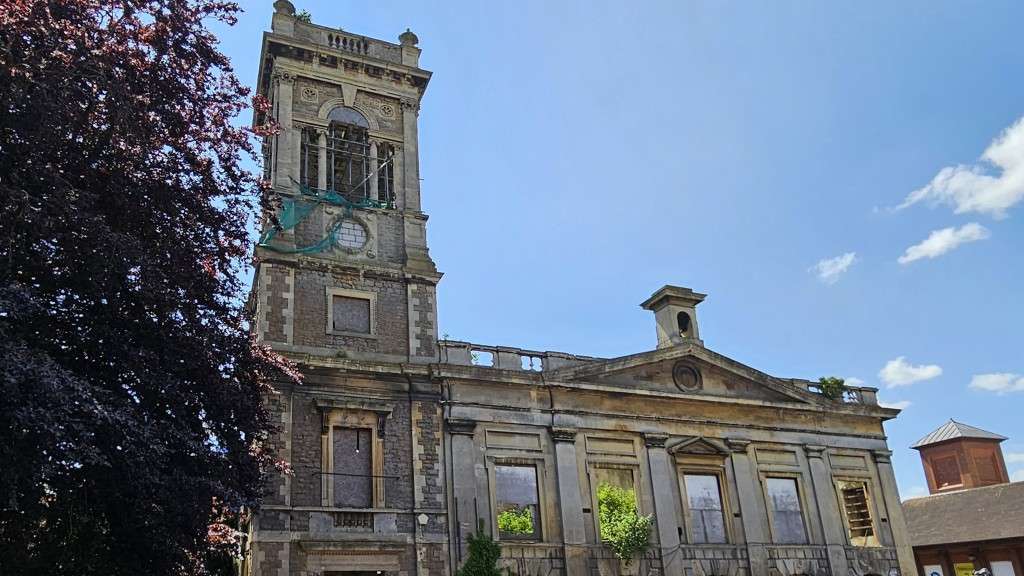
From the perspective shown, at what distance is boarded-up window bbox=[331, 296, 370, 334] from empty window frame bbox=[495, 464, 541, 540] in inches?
201

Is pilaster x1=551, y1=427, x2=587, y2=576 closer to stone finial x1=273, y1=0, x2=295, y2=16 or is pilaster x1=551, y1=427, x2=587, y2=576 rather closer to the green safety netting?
the green safety netting

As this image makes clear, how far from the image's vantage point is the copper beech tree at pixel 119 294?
40.4ft

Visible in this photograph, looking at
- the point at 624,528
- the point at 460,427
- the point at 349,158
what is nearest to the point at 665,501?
the point at 624,528

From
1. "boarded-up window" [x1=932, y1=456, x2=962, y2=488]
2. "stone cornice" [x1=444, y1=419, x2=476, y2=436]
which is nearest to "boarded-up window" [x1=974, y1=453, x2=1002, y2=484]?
"boarded-up window" [x1=932, y1=456, x2=962, y2=488]

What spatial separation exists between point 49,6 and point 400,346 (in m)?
12.0

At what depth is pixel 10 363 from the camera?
11.1m

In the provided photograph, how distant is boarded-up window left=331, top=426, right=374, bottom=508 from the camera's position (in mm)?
20500

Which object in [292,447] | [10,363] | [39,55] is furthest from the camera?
[292,447]

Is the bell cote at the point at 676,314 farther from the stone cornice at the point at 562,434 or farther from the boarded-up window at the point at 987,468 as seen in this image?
the boarded-up window at the point at 987,468

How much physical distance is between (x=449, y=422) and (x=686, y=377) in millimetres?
7975

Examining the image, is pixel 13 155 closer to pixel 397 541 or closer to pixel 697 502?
pixel 397 541

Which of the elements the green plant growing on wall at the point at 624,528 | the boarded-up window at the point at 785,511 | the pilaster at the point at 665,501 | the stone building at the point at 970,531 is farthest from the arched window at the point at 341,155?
the stone building at the point at 970,531

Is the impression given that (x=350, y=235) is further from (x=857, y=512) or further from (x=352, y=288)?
(x=857, y=512)

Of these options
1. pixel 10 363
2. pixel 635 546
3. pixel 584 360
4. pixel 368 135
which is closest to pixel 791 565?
pixel 635 546
